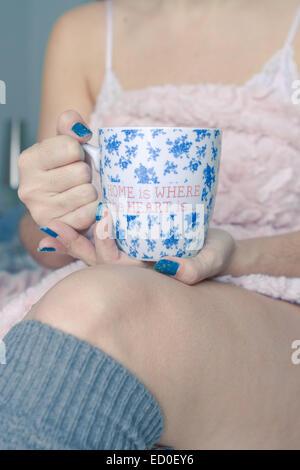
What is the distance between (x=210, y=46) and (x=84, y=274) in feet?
2.34

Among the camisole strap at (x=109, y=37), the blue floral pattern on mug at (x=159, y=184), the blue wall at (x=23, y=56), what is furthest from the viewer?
the blue wall at (x=23, y=56)

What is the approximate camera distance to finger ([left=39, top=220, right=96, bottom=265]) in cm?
68

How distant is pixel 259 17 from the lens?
1.01 m

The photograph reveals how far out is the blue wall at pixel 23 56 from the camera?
222 cm

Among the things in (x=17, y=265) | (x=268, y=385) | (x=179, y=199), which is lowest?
(x=17, y=265)

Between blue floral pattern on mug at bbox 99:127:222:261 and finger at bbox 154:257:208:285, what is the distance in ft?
0.07

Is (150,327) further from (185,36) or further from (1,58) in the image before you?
(1,58)

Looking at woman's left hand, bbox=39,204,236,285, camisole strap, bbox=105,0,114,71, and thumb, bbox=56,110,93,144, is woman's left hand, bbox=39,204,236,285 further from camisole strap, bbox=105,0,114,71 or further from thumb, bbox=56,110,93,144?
camisole strap, bbox=105,0,114,71

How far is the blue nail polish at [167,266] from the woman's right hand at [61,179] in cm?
14

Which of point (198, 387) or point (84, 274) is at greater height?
point (84, 274)

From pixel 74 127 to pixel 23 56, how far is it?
189 cm

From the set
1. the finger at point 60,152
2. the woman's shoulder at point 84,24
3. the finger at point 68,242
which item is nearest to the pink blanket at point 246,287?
the finger at point 68,242

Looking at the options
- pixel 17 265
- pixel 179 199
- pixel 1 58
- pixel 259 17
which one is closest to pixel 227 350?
pixel 179 199

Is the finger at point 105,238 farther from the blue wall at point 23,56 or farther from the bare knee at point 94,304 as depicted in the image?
the blue wall at point 23,56
